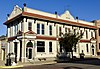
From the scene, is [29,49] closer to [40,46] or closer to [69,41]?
[40,46]

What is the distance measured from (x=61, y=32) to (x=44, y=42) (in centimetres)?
510

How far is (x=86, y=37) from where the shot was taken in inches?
1602

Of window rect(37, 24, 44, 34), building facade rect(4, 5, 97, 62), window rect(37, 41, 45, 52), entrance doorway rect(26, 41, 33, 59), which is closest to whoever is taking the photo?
building facade rect(4, 5, 97, 62)

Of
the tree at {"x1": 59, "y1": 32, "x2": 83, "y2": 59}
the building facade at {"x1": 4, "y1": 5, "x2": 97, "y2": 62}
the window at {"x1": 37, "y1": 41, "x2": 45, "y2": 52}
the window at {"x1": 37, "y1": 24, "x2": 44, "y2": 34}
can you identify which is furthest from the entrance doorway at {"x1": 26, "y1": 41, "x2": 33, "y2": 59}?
the tree at {"x1": 59, "y1": 32, "x2": 83, "y2": 59}

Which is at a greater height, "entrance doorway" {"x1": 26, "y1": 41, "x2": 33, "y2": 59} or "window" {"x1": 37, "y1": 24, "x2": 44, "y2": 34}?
"window" {"x1": 37, "y1": 24, "x2": 44, "y2": 34}

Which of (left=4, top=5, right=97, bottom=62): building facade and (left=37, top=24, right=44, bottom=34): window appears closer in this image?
(left=4, top=5, right=97, bottom=62): building facade

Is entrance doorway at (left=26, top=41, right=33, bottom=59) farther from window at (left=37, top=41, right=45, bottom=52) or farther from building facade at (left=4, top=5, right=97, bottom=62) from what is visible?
window at (left=37, top=41, right=45, bottom=52)

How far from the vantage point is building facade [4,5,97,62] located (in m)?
28.2

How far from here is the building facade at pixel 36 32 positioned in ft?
92.6

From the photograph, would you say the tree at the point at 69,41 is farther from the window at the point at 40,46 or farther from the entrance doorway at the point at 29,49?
the entrance doorway at the point at 29,49

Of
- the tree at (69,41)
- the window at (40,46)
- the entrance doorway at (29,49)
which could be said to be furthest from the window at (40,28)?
the tree at (69,41)

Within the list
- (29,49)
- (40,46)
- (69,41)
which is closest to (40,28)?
(40,46)

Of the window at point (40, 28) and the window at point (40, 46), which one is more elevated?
the window at point (40, 28)

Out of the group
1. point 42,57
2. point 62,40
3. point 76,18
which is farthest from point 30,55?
point 76,18
